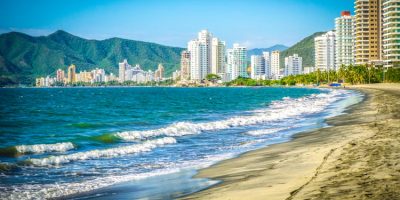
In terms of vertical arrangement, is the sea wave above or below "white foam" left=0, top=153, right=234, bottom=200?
below

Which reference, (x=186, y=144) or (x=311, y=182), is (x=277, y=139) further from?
(x=311, y=182)

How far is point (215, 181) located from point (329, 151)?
16.6 feet

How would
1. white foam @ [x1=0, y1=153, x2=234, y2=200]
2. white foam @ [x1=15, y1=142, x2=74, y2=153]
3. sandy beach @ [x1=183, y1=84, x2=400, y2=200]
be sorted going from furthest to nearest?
1. white foam @ [x1=15, y1=142, x2=74, y2=153]
2. white foam @ [x1=0, y1=153, x2=234, y2=200]
3. sandy beach @ [x1=183, y1=84, x2=400, y2=200]

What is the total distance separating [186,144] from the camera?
22594 mm

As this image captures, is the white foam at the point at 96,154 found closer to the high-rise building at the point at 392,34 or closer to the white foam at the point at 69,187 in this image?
the white foam at the point at 69,187

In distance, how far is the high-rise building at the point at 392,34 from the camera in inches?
6526

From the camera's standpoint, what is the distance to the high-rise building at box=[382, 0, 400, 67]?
166 meters

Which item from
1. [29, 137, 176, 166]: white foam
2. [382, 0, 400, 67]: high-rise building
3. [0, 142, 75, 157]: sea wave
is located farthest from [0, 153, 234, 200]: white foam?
[382, 0, 400, 67]: high-rise building

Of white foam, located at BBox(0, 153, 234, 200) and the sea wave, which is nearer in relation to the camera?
white foam, located at BBox(0, 153, 234, 200)

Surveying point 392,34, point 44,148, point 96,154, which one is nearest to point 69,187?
point 96,154

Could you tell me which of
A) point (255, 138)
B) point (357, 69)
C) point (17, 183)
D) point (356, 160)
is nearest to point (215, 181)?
point (356, 160)

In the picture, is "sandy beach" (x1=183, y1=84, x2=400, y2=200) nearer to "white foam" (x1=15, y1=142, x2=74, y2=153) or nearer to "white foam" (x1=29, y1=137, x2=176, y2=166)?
"white foam" (x1=29, y1=137, x2=176, y2=166)

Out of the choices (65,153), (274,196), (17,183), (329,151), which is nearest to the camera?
(274,196)

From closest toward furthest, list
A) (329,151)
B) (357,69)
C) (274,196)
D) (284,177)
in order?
(274,196), (284,177), (329,151), (357,69)
